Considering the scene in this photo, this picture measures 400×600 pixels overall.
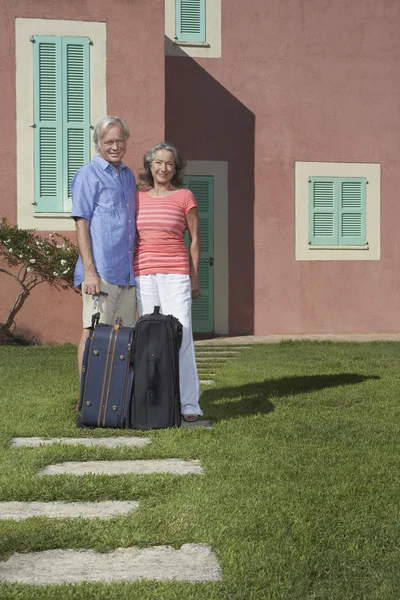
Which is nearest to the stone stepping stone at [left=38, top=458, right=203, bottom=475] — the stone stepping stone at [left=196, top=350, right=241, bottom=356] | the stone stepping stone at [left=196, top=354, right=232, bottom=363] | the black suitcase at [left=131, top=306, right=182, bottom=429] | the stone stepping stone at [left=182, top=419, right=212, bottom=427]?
the black suitcase at [left=131, top=306, right=182, bottom=429]

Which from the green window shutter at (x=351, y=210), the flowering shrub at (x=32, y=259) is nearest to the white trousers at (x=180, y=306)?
the flowering shrub at (x=32, y=259)

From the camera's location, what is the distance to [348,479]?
352cm

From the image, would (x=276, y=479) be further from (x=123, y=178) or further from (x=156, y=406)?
(x=123, y=178)

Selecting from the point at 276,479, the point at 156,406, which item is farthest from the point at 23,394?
the point at 276,479

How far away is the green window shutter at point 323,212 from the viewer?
40.6ft

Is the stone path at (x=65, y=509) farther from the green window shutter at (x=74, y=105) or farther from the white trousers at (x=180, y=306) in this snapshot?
the green window shutter at (x=74, y=105)

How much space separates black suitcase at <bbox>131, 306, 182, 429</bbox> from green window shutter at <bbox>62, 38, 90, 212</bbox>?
5.48 m

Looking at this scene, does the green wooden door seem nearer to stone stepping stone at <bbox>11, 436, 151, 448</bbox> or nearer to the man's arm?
the man's arm

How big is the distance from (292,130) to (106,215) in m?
7.77

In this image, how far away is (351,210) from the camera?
1252 cm

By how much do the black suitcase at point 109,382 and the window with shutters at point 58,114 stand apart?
5.42 metres

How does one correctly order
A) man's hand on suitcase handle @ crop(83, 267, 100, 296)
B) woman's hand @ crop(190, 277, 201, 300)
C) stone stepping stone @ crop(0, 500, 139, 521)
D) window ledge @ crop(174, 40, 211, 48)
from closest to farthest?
1. stone stepping stone @ crop(0, 500, 139, 521)
2. man's hand on suitcase handle @ crop(83, 267, 100, 296)
3. woman's hand @ crop(190, 277, 201, 300)
4. window ledge @ crop(174, 40, 211, 48)

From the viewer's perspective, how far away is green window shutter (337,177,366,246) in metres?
12.5

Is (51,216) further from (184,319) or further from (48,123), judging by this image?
(184,319)
